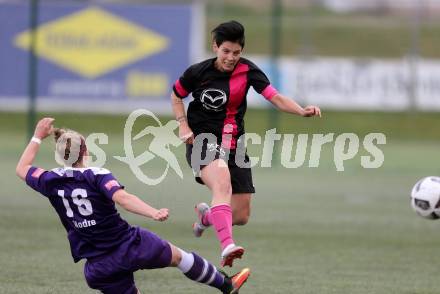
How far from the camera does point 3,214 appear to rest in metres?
11.1

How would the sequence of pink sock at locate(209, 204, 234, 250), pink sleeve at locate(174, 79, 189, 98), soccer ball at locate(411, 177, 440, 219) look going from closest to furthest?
pink sock at locate(209, 204, 234, 250) → pink sleeve at locate(174, 79, 189, 98) → soccer ball at locate(411, 177, 440, 219)

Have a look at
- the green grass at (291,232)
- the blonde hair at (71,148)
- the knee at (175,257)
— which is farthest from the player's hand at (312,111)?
the blonde hair at (71,148)

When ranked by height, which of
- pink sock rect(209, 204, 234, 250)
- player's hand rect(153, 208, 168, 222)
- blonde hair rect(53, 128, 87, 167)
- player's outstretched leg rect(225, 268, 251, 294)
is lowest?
player's outstretched leg rect(225, 268, 251, 294)

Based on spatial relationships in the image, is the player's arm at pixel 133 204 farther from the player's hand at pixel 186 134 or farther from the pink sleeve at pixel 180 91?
the pink sleeve at pixel 180 91

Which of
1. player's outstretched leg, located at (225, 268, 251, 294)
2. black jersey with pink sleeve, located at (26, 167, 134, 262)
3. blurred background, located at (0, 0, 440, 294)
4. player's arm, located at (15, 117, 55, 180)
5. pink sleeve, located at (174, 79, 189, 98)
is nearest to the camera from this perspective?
black jersey with pink sleeve, located at (26, 167, 134, 262)

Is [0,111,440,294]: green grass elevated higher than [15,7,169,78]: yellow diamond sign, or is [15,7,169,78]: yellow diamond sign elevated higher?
[15,7,169,78]: yellow diamond sign

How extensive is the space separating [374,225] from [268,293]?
13.5ft

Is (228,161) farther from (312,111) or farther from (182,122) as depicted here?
(312,111)

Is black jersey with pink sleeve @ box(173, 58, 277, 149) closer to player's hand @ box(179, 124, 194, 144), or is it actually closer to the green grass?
player's hand @ box(179, 124, 194, 144)

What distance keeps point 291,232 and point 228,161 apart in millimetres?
2731

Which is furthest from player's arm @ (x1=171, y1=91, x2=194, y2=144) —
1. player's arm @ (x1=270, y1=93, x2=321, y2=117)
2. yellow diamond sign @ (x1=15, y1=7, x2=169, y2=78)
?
yellow diamond sign @ (x1=15, y1=7, x2=169, y2=78)

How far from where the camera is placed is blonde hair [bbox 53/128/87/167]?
19.8 ft

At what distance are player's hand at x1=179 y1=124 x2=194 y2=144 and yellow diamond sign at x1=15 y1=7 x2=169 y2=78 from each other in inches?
496

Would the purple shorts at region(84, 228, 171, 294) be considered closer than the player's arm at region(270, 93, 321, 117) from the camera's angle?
Yes
